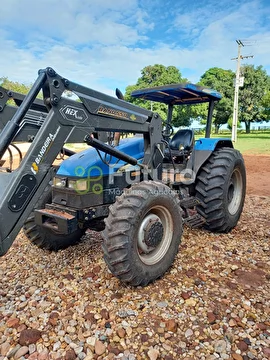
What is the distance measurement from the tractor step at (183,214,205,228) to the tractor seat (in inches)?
44.3

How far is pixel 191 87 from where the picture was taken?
4.17 metres

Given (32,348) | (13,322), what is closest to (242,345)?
(32,348)

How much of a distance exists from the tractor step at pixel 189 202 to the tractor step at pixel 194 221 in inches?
6.7

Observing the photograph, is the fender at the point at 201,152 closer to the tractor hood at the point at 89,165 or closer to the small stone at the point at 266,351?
the tractor hood at the point at 89,165

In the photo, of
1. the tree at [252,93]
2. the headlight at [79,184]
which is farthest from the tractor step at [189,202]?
the tree at [252,93]

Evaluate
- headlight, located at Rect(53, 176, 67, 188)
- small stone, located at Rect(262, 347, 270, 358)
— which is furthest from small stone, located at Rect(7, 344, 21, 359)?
small stone, located at Rect(262, 347, 270, 358)

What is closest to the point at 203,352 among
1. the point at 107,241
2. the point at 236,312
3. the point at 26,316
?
the point at 236,312

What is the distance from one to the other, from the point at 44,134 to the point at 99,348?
1.81 m

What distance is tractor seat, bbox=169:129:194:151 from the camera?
4.78 m

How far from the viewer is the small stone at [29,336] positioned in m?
2.34

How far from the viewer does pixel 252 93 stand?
129ft

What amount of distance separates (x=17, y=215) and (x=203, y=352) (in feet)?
6.07

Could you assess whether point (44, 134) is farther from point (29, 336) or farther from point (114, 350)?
point (114, 350)

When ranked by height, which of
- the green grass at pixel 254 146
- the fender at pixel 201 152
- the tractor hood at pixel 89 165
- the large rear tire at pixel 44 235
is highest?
the green grass at pixel 254 146
